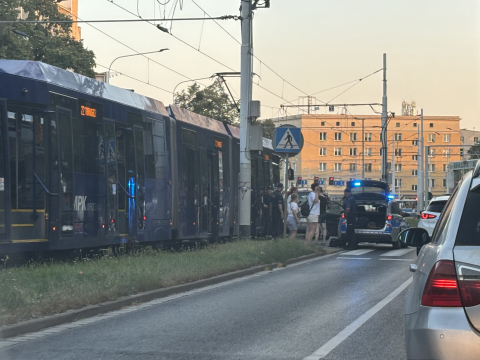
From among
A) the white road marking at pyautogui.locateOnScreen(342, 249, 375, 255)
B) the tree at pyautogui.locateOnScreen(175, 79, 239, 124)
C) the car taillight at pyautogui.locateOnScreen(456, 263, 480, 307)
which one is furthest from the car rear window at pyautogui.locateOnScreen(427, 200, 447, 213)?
the tree at pyautogui.locateOnScreen(175, 79, 239, 124)

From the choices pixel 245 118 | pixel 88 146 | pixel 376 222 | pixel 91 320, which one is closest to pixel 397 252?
pixel 376 222

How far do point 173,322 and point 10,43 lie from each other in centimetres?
3010

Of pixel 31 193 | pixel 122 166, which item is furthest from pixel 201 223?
pixel 31 193

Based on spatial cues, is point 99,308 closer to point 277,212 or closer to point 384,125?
point 277,212

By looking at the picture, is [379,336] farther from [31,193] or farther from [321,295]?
[31,193]

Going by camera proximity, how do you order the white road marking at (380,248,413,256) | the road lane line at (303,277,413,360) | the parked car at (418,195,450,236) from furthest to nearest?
1. the white road marking at (380,248,413,256)
2. the parked car at (418,195,450,236)
3. the road lane line at (303,277,413,360)

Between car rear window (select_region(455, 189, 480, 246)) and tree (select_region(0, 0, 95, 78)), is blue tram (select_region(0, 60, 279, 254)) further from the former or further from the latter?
tree (select_region(0, 0, 95, 78))

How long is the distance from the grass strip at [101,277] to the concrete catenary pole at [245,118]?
9.81 ft

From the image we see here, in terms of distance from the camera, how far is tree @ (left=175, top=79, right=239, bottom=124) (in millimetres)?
44000

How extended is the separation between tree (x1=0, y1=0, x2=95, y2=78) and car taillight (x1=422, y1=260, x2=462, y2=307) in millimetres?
34140

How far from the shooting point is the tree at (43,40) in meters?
35.8

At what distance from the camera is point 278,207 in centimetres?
2342

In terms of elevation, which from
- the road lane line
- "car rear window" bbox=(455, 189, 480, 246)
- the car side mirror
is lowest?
the road lane line

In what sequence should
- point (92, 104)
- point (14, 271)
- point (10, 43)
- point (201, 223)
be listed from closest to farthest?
point (14, 271)
point (92, 104)
point (201, 223)
point (10, 43)
